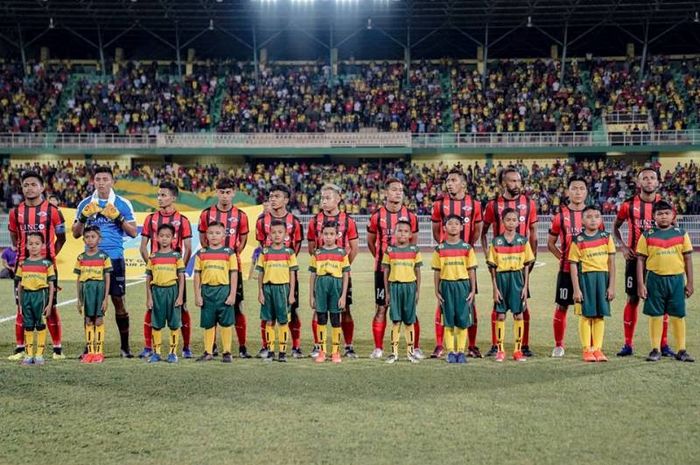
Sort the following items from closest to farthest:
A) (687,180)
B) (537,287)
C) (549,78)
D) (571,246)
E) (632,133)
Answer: (571,246)
(537,287)
(687,180)
(632,133)
(549,78)

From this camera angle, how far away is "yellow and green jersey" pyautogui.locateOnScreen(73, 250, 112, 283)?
7.85 m

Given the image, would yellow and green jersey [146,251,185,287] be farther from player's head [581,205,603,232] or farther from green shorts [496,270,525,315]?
player's head [581,205,603,232]

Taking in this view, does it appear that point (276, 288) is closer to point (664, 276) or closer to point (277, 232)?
point (277, 232)

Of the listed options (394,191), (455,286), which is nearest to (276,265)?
(394,191)

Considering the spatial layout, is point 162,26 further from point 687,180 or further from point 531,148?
point 687,180

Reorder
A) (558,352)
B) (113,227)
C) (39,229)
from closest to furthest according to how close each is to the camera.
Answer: (558,352)
(39,229)
(113,227)

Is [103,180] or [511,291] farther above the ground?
[103,180]

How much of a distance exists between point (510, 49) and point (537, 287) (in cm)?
2677

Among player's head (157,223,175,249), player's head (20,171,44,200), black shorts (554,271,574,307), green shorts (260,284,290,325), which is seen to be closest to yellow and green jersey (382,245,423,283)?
green shorts (260,284,290,325)

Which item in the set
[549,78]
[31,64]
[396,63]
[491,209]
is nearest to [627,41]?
[549,78]

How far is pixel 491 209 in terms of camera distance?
8.18 m

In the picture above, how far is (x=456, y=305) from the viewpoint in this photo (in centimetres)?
759

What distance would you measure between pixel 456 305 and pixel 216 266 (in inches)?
98.7

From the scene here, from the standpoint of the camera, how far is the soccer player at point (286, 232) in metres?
8.00
